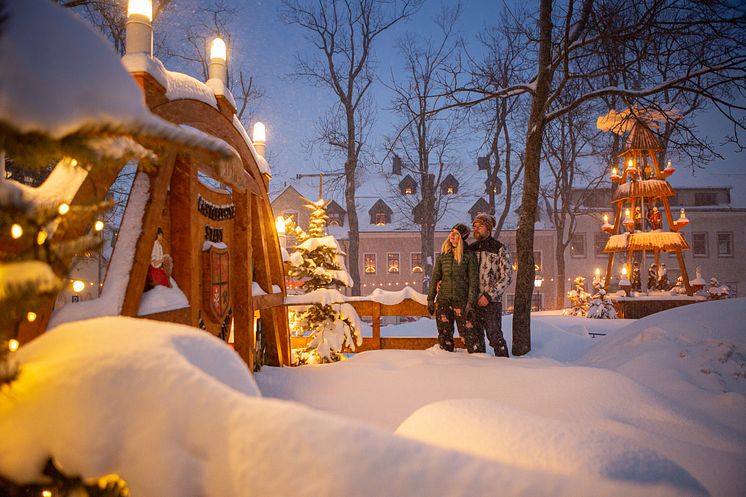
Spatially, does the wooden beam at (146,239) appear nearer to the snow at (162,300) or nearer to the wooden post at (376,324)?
the snow at (162,300)

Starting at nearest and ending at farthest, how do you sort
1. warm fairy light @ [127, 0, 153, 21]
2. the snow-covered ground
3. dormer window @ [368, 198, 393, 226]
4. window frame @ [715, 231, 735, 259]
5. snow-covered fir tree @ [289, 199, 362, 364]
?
the snow-covered ground < warm fairy light @ [127, 0, 153, 21] < snow-covered fir tree @ [289, 199, 362, 364] < window frame @ [715, 231, 735, 259] < dormer window @ [368, 198, 393, 226]

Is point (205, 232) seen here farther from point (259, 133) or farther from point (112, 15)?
point (112, 15)

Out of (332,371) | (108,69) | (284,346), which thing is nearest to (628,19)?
(332,371)

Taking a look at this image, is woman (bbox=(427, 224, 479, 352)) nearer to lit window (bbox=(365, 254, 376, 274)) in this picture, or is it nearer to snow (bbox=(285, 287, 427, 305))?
snow (bbox=(285, 287, 427, 305))

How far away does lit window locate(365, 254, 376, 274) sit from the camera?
29453 mm

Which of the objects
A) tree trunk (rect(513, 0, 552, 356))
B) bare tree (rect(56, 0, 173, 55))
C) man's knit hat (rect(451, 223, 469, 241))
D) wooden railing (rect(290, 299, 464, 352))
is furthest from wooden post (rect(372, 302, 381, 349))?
bare tree (rect(56, 0, 173, 55))

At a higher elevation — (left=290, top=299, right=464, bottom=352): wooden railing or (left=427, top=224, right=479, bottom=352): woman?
(left=427, top=224, right=479, bottom=352): woman

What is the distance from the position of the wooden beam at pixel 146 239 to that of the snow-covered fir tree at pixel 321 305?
380cm

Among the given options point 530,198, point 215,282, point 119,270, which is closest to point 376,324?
point 530,198

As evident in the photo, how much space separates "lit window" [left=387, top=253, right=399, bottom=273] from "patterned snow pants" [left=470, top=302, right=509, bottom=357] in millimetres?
23189

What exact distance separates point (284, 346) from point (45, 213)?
538cm

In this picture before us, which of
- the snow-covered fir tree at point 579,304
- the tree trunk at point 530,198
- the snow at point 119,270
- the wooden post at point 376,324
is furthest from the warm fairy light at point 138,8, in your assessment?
the snow-covered fir tree at point 579,304

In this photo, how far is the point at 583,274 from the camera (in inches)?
1129

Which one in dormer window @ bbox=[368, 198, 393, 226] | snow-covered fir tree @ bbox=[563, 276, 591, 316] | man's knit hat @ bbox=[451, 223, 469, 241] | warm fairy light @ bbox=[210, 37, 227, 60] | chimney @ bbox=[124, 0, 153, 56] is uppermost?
dormer window @ bbox=[368, 198, 393, 226]
